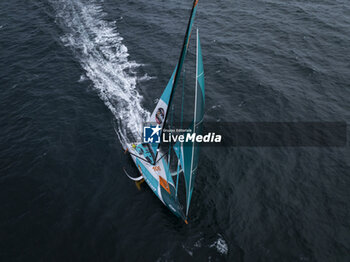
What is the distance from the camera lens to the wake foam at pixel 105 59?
32156mm

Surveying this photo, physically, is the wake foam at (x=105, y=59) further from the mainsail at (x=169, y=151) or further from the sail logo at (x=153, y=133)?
the mainsail at (x=169, y=151)

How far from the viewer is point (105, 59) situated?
135ft

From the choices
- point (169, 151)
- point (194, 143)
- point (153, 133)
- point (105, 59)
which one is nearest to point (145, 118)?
point (153, 133)

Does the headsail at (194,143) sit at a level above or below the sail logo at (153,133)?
above

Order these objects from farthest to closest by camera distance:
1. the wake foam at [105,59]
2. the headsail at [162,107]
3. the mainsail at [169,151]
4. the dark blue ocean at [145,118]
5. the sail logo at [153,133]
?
the wake foam at [105,59] → the sail logo at [153,133] → the headsail at [162,107] → the dark blue ocean at [145,118] → the mainsail at [169,151]

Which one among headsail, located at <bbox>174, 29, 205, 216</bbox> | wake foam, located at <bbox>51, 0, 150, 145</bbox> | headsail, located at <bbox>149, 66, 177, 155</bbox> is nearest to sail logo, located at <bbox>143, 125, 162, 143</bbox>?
headsail, located at <bbox>149, 66, 177, 155</bbox>

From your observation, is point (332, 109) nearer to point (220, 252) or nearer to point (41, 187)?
point (220, 252)

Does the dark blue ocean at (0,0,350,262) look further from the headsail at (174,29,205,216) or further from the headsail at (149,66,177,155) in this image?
the headsail at (149,66,177,155)

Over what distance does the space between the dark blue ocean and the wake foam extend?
0.84ft

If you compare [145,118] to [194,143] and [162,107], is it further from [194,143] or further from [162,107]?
[194,143]

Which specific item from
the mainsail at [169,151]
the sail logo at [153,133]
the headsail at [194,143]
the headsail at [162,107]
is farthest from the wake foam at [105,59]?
the headsail at [194,143]

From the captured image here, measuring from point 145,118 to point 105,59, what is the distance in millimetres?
15736

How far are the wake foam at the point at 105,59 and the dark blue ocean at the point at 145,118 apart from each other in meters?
0.25

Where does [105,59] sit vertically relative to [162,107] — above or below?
below
